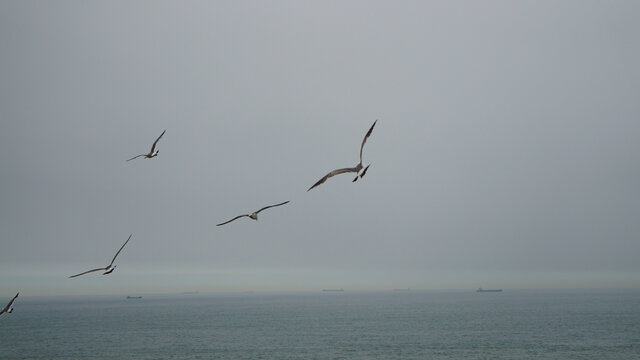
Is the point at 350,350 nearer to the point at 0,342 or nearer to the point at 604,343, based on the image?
the point at 604,343

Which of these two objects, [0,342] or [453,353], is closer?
[453,353]

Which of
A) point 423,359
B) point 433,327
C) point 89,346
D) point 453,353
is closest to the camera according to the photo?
point 423,359

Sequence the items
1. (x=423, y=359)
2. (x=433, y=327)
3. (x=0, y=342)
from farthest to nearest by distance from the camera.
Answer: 1. (x=433, y=327)
2. (x=0, y=342)
3. (x=423, y=359)

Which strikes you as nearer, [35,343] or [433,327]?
[35,343]

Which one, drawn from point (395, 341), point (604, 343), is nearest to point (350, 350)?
point (395, 341)

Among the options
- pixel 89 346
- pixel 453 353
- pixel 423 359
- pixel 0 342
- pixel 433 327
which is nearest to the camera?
pixel 423 359

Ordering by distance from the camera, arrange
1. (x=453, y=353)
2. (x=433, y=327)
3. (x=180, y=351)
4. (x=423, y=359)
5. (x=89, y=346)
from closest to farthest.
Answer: (x=423, y=359) < (x=453, y=353) < (x=180, y=351) < (x=89, y=346) < (x=433, y=327)

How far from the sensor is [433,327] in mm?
199875

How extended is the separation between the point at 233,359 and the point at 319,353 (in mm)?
20064

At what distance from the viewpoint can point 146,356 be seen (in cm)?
13262

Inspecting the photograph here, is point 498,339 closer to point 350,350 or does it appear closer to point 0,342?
point 350,350

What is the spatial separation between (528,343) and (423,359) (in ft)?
143

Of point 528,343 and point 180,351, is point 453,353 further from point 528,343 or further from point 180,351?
point 180,351

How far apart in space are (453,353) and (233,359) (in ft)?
167
